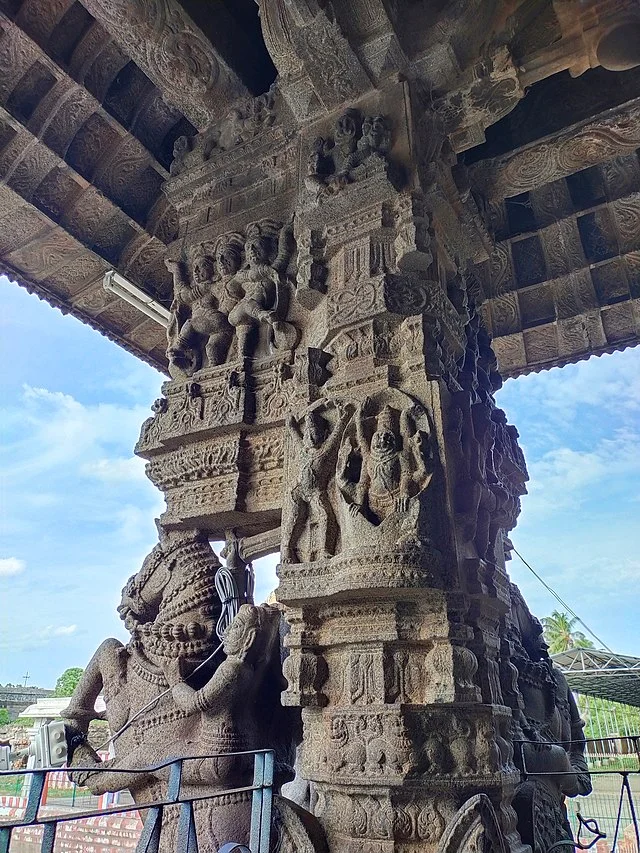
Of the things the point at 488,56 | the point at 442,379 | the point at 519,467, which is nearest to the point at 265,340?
the point at 442,379

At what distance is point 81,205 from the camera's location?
5906 mm

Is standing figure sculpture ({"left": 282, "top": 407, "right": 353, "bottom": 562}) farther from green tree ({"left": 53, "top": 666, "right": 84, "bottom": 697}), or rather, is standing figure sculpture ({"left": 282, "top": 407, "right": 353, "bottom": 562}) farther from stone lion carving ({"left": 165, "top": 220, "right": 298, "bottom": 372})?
green tree ({"left": 53, "top": 666, "right": 84, "bottom": 697})

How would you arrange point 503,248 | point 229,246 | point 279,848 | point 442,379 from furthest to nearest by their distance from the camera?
A: point 503,248, point 229,246, point 442,379, point 279,848

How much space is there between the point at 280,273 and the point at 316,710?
3.02 meters

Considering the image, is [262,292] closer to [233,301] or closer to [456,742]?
[233,301]

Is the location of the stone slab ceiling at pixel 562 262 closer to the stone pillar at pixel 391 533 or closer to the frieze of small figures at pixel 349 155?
the frieze of small figures at pixel 349 155

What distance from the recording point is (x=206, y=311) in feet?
16.4

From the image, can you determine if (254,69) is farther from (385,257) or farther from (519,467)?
(519,467)

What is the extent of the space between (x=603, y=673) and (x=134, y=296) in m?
12.3

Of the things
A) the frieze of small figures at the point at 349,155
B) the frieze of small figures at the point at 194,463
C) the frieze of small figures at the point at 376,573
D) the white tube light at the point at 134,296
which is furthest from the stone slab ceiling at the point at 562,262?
the frieze of small figures at the point at 376,573

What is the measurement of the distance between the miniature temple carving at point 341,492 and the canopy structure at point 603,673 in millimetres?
9871

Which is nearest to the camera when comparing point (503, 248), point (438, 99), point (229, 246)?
point (438, 99)

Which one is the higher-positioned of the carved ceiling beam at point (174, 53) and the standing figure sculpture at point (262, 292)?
the carved ceiling beam at point (174, 53)

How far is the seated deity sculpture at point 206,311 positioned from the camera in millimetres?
4938
